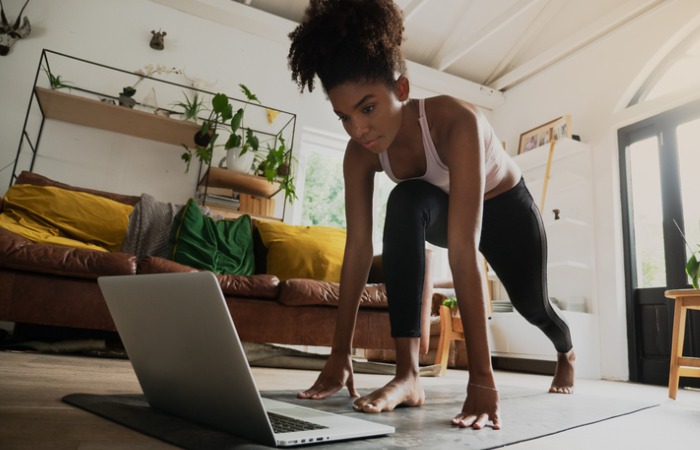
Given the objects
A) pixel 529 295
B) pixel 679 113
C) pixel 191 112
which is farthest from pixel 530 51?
pixel 529 295

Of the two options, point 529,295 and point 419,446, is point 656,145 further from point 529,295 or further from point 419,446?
point 419,446

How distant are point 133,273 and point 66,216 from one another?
80 centimetres

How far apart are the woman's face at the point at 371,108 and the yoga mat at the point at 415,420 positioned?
23.7 inches

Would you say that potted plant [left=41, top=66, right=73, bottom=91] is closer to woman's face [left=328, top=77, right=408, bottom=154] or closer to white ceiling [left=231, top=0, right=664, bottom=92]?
white ceiling [left=231, top=0, right=664, bottom=92]

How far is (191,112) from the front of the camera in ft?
11.9

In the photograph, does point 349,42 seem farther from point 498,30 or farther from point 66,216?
point 498,30

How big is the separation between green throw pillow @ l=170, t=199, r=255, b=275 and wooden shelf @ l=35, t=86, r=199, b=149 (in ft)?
3.13

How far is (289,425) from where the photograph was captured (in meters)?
0.71

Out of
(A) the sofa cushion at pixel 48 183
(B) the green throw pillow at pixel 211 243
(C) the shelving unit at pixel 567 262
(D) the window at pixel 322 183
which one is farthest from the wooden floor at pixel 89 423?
(D) the window at pixel 322 183

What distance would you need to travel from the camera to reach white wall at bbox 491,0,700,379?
11.4 feet

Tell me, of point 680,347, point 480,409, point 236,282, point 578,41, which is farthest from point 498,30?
point 480,409

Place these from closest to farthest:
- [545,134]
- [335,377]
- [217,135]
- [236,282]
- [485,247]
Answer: [335,377] → [485,247] → [236,282] → [217,135] → [545,134]

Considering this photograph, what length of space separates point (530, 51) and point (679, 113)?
179 cm

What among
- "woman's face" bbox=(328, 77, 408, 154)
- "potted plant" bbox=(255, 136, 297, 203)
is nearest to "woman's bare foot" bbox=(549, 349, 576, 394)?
"woman's face" bbox=(328, 77, 408, 154)
